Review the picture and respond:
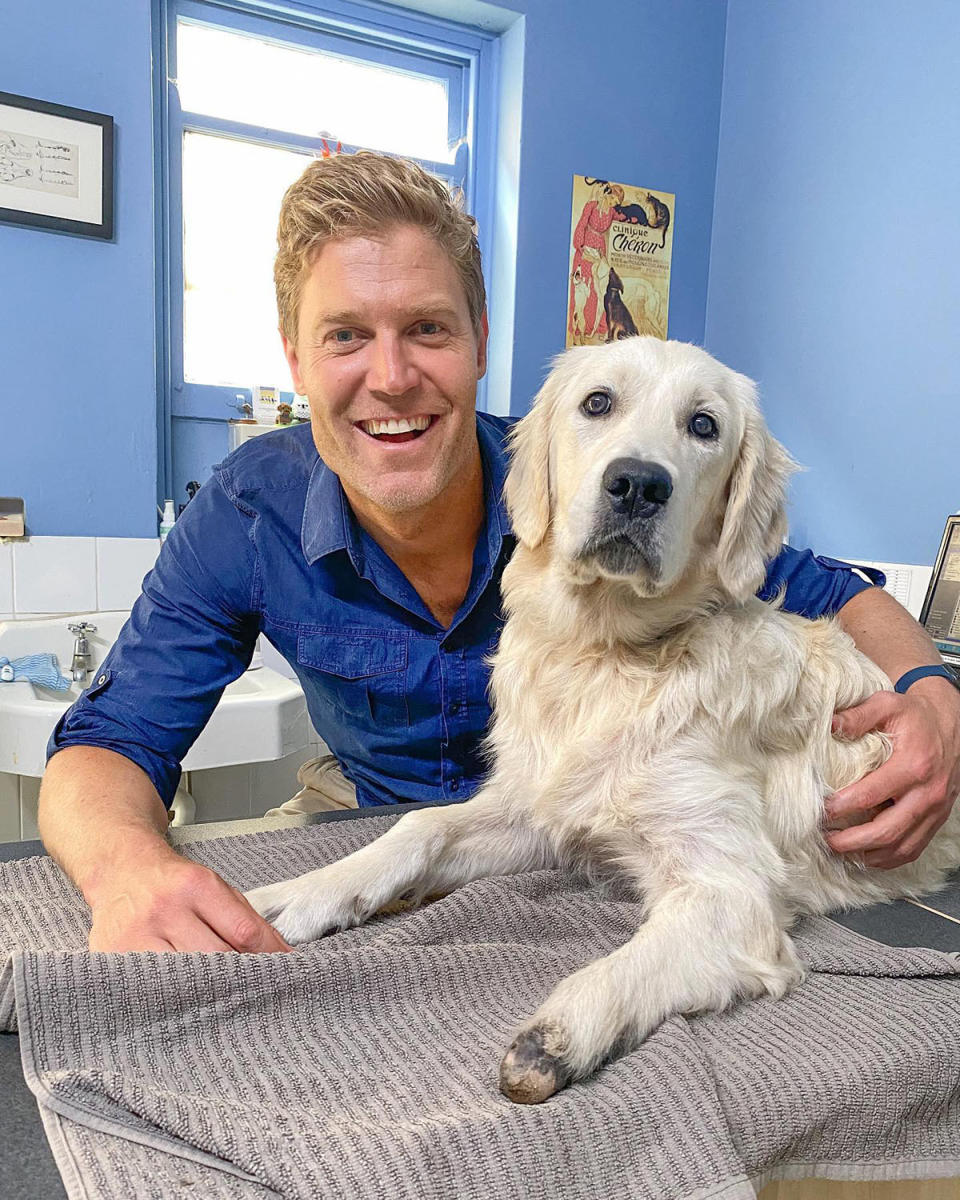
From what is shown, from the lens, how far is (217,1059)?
58 centimetres

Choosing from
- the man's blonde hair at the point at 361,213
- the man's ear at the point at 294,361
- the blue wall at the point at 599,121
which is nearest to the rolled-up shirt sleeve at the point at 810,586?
the man's blonde hair at the point at 361,213

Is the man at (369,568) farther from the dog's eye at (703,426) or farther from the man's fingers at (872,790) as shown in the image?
the dog's eye at (703,426)

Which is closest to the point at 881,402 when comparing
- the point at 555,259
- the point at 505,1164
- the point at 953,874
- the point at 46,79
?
the point at 555,259

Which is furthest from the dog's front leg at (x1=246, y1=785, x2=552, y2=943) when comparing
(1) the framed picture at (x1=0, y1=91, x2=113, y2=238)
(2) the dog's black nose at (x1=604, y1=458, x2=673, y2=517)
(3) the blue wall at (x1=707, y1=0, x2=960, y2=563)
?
(1) the framed picture at (x1=0, y1=91, x2=113, y2=238)

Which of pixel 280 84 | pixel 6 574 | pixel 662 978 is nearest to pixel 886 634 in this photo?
pixel 662 978

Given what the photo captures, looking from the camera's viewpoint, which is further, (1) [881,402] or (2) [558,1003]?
(1) [881,402]

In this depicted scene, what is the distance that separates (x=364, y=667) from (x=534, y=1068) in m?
0.74

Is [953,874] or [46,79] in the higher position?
[46,79]

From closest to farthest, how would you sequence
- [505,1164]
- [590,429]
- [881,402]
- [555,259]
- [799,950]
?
[505,1164]
[799,950]
[590,429]
[881,402]
[555,259]

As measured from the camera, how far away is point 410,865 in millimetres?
910

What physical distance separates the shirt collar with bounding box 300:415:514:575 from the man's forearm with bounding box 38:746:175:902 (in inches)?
14.8

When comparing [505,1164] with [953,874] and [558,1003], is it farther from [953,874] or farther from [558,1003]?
[953,874]

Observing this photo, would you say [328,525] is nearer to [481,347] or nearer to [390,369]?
[390,369]

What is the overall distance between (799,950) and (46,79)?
2.41 meters
